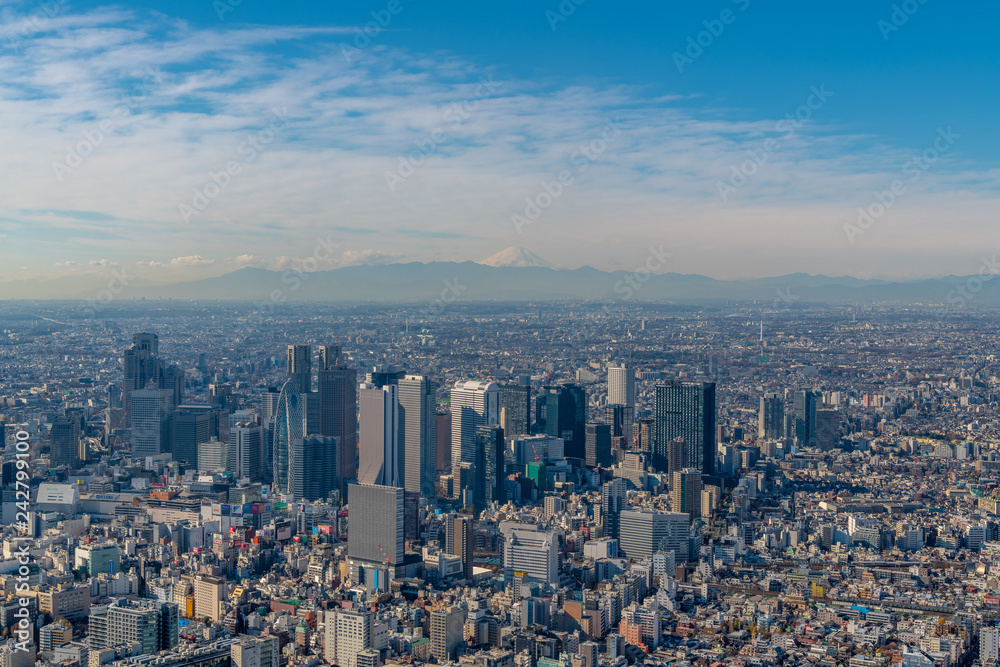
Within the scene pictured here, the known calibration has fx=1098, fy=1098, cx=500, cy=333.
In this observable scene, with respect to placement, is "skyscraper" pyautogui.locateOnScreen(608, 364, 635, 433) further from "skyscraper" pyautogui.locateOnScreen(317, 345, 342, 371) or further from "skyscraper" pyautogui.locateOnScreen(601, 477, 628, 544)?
"skyscraper" pyautogui.locateOnScreen(601, 477, 628, 544)

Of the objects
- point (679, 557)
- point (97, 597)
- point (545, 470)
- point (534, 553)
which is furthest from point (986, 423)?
point (97, 597)

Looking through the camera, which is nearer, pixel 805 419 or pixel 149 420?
pixel 149 420

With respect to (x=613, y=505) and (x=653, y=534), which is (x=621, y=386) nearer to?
(x=613, y=505)

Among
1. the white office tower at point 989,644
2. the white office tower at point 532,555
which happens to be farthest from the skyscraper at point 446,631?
the white office tower at point 989,644

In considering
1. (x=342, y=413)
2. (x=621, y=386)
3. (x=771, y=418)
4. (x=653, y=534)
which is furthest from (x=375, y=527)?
(x=621, y=386)

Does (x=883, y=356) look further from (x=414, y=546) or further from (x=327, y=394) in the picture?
(x=414, y=546)

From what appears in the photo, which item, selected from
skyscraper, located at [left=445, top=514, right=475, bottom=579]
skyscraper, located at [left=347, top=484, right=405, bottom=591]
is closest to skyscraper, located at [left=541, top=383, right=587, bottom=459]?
skyscraper, located at [left=445, top=514, right=475, bottom=579]

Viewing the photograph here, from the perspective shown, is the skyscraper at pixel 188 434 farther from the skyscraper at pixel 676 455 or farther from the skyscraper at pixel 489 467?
the skyscraper at pixel 676 455
